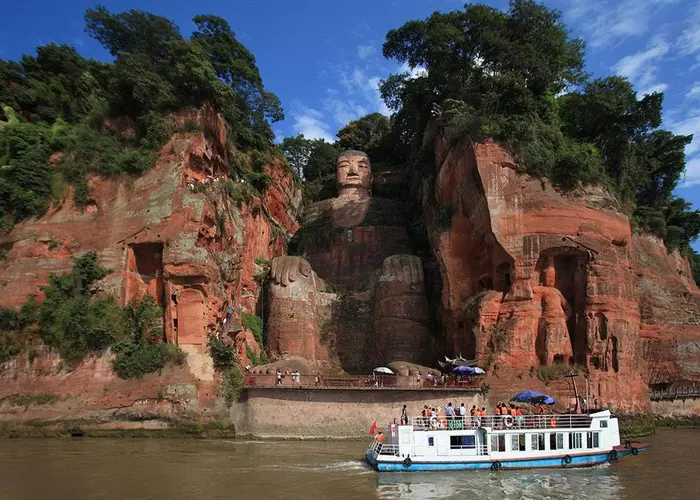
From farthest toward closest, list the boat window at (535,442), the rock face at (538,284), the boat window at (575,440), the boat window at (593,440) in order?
the rock face at (538,284) → the boat window at (593,440) → the boat window at (575,440) → the boat window at (535,442)

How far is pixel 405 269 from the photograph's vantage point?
Answer: 33.8 meters

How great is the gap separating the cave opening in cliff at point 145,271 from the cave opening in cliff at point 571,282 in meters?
18.4

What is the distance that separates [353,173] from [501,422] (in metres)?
27.8

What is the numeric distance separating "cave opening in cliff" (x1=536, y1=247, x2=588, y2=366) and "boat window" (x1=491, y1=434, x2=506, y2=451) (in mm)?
9999

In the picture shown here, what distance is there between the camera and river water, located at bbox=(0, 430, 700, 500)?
14992mm

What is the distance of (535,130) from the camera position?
30484 mm

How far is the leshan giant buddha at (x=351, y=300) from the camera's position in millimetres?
32375

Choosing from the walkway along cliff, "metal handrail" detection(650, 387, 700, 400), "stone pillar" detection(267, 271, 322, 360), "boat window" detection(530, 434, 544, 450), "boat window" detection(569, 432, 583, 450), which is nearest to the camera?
→ "boat window" detection(530, 434, 544, 450)

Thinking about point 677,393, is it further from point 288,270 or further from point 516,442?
point 288,270

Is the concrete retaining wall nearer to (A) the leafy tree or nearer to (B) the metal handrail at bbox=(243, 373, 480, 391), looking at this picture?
(B) the metal handrail at bbox=(243, 373, 480, 391)

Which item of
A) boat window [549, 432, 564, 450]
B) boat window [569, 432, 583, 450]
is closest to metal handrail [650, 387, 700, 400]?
boat window [569, 432, 583, 450]

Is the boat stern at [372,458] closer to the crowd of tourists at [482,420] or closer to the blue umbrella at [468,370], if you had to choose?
the crowd of tourists at [482,420]

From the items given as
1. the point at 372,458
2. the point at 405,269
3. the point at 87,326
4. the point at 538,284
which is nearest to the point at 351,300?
the point at 405,269

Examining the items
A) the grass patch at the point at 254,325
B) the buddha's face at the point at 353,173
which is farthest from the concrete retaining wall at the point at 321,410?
the buddha's face at the point at 353,173
